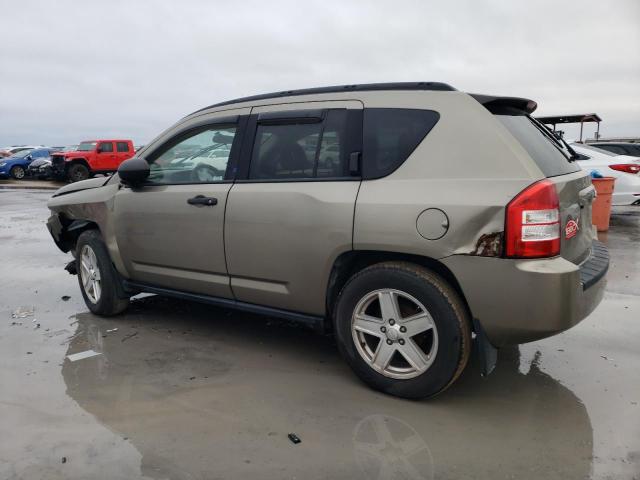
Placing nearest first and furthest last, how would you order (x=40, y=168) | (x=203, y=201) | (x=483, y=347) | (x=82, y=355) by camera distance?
1. (x=483, y=347)
2. (x=203, y=201)
3. (x=82, y=355)
4. (x=40, y=168)

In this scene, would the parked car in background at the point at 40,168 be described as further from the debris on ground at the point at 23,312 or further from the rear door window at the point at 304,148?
the rear door window at the point at 304,148

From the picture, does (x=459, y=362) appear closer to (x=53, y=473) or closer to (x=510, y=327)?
(x=510, y=327)

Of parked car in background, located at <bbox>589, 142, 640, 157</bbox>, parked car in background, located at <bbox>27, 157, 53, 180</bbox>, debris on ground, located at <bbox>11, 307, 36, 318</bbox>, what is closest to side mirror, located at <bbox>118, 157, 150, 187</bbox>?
debris on ground, located at <bbox>11, 307, 36, 318</bbox>

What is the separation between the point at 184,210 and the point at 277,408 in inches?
64.4

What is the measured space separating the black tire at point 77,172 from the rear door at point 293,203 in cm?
2089

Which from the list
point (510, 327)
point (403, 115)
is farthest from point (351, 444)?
point (403, 115)

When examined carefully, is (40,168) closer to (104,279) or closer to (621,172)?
(104,279)

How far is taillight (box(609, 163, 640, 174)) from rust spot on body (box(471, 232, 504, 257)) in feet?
28.3

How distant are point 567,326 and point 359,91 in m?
1.83

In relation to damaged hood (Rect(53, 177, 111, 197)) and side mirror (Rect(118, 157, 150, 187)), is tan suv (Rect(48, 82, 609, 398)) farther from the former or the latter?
damaged hood (Rect(53, 177, 111, 197))

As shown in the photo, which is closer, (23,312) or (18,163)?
(23,312)

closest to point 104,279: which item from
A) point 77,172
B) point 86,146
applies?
point 77,172

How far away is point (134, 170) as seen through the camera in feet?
14.0

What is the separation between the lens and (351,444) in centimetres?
283
